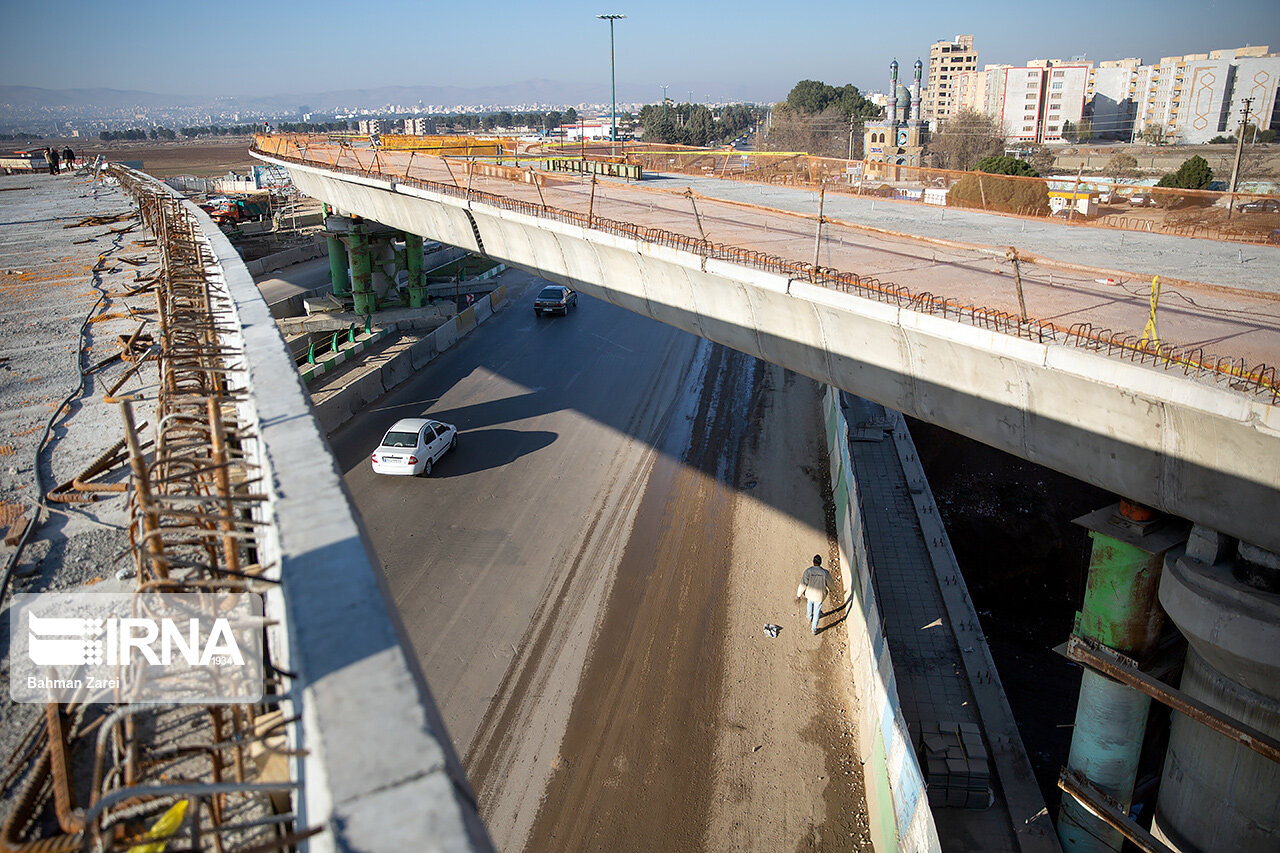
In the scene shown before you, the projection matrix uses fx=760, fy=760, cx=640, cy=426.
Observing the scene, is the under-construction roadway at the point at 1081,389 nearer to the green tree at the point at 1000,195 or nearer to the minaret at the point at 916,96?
the green tree at the point at 1000,195

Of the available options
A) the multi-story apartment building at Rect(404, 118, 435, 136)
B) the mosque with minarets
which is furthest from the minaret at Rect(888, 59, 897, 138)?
the multi-story apartment building at Rect(404, 118, 435, 136)

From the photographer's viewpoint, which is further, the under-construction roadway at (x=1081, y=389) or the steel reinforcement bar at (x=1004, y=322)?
the steel reinforcement bar at (x=1004, y=322)

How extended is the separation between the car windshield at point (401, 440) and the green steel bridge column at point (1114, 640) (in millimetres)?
13323

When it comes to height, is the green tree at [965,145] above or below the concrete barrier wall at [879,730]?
above

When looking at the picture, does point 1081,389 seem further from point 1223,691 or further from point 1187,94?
point 1187,94

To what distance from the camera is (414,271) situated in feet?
97.5

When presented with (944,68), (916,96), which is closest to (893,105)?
(916,96)

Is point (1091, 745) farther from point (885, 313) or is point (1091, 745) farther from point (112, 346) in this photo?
point (112, 346)

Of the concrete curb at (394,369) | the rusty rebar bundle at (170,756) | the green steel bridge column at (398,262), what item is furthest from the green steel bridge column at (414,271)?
the rusty rebar bundle at (170,756)

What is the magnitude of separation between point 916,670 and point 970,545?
21.4ft

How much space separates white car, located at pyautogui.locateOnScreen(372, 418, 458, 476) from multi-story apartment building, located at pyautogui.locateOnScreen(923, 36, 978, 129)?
489 ft

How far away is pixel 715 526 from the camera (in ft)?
51.8

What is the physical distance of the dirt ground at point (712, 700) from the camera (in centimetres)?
909

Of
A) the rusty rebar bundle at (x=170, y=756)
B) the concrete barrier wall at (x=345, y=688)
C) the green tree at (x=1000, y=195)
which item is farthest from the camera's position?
the green tree at (x=1000, y=195)
